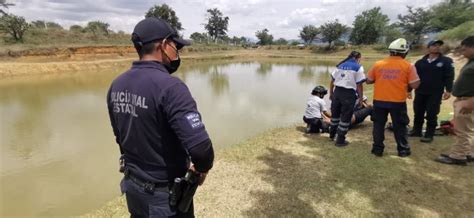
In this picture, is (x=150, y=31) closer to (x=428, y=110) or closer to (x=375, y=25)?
(x=428, y=110)

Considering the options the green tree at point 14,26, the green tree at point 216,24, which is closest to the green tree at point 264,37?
the green tree at point 216,24

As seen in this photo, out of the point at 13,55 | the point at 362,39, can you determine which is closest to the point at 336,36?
the point at 362,39

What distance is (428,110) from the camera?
5434mm

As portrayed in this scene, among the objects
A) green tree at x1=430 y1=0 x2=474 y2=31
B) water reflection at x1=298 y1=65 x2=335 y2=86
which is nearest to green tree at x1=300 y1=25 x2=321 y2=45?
green tree at x1=430 y1=0 x2=474 y2=31

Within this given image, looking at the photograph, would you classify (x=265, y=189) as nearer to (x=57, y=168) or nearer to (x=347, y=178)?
(x=347, y=178)

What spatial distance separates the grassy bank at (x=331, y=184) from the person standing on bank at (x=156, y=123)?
1.80 metres

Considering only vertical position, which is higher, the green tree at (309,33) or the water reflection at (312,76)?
the green tree at (309,33)

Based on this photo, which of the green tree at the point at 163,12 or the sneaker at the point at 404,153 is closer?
the sneaker at the point at 404,153

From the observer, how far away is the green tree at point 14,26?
28375 mm

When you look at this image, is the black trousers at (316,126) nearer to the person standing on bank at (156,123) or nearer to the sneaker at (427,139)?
the sneaker at (427,139)

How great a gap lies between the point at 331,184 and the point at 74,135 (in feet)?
19.8

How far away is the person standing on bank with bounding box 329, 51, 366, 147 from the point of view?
5.20 metres

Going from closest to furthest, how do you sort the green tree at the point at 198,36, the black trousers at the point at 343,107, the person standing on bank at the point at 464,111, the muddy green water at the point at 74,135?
the person standing on bank at the point at 464,111
the muddy green water at the point at 74,135
the black trousers at the point at 343,107
the green tree at the point at 198,36

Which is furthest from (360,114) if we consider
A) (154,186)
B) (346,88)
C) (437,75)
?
(154,186)
